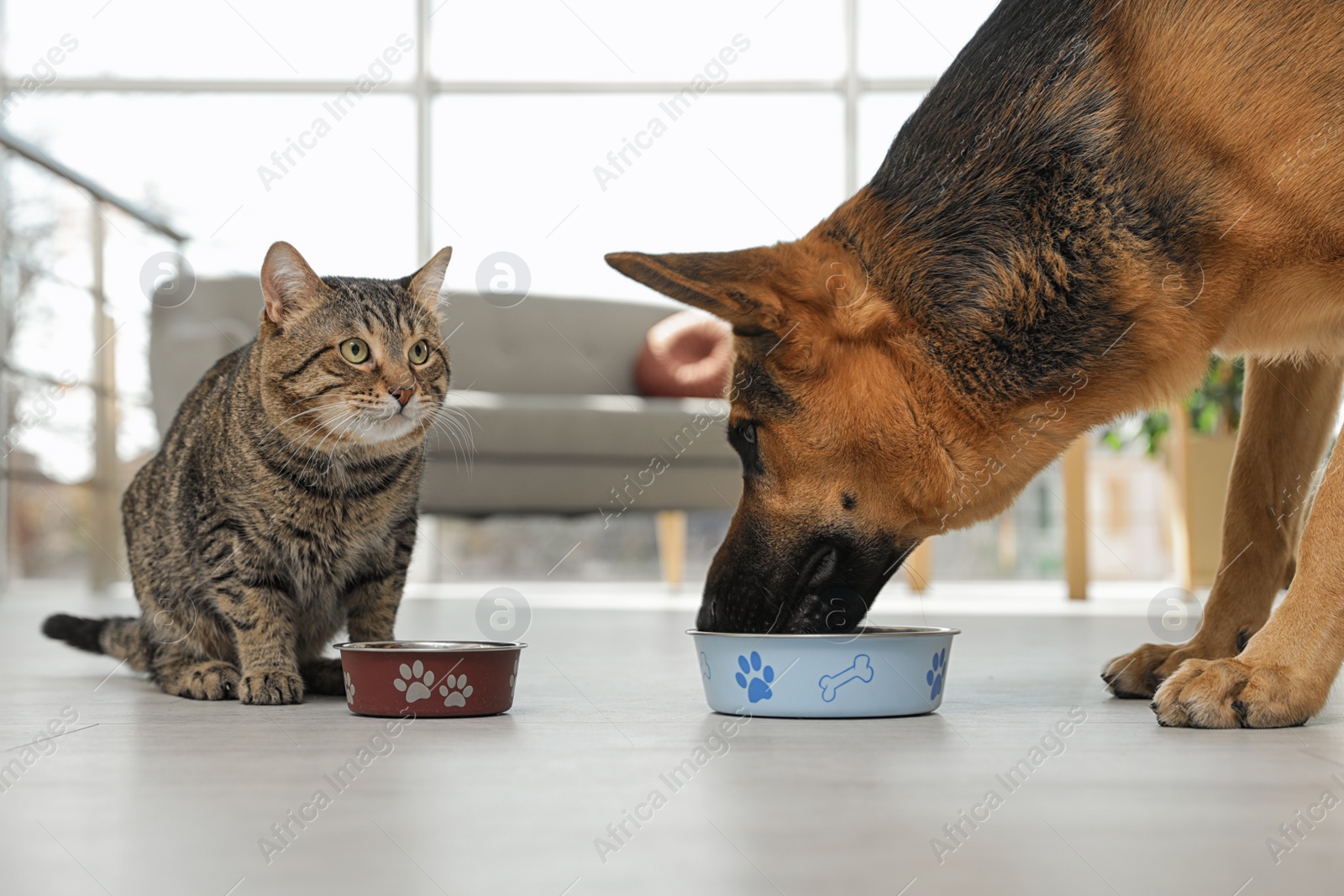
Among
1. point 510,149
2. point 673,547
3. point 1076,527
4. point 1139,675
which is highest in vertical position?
point 510,149

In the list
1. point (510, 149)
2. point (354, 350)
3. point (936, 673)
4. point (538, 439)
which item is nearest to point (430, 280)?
point (354, 350)

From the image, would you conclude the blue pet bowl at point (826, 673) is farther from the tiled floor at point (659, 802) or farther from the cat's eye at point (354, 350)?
the cat's eye at point (354, 350)

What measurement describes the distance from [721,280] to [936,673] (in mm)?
614

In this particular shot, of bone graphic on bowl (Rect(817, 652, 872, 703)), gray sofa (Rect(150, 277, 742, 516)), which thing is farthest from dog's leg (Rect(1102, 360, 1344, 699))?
gray sofa (Rect(150, 277, 742, 516))

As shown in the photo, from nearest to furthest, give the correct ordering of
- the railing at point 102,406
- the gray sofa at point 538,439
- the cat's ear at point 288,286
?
the cat's ear at point 288,286
the gray sofa at point 538,439
the railing at point 102,406

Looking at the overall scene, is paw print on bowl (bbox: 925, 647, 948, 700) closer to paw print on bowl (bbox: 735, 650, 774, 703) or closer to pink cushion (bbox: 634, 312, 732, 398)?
paw print on bowl (bbox: 735, 650, 774, 703)

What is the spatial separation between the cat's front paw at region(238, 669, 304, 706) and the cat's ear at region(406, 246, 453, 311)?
0.67 metres

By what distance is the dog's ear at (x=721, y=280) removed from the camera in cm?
155

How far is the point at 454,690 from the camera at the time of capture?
1678 millimetres

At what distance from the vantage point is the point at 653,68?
301 inches

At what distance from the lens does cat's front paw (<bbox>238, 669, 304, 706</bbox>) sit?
1827mm

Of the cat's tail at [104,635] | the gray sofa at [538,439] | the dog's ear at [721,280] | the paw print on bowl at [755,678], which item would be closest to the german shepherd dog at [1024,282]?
the dog's ear at [721,280]

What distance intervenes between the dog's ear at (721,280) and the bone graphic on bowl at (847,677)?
464 mm

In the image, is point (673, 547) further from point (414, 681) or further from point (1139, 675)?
point (414, 681)
